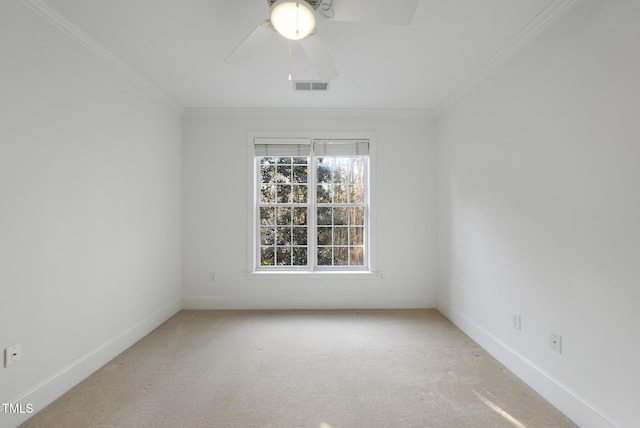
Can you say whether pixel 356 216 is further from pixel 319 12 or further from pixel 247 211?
pixel 319 12

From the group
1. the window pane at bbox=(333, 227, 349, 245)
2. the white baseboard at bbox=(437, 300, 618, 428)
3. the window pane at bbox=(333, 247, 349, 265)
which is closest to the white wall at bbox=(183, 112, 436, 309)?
the window pane at bbox=(333, 247, 349, 265)

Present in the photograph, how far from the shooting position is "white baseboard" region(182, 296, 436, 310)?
154 inches

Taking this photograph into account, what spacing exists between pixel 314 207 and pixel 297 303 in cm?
125

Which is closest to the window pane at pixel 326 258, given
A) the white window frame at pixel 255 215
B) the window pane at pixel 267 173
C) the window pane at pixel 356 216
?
the white window frame at pixel 255 215

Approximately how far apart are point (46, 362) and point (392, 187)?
11.8 feet

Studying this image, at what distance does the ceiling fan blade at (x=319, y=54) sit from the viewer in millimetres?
1811

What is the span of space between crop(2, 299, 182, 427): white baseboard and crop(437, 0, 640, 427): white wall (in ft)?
10.7

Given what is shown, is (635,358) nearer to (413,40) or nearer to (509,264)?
(509,264)

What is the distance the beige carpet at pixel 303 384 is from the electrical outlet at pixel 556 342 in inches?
14.5

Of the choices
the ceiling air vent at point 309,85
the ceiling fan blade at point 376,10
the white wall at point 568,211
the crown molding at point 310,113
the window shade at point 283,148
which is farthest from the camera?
the window shade at point 283,148

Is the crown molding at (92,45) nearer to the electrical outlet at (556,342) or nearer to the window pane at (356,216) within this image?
the window pane at (356,216)

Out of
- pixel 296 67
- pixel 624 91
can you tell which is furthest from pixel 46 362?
pixel 624 91

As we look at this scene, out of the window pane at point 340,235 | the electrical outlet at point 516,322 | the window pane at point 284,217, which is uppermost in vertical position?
the window pane at point 284,217

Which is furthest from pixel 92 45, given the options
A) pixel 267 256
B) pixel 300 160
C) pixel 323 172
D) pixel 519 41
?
pixel 519 41
